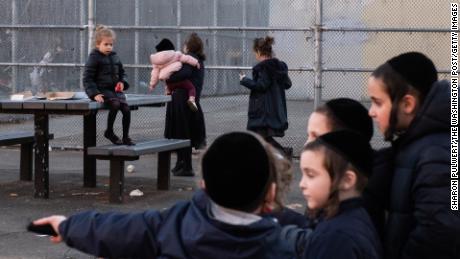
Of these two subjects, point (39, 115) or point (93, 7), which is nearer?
point (39, 115)

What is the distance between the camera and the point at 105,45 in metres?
9.95

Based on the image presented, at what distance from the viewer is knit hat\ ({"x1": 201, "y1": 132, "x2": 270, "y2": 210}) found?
3.10m

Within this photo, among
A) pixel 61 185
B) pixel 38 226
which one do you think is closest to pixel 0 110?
pixel 61 185

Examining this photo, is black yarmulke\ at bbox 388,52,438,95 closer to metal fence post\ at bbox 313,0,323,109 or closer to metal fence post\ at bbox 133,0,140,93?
metal fence post\ at bbox 313,0,323,109

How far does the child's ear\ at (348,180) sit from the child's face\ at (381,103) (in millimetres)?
268

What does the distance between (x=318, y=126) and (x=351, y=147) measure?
391mm

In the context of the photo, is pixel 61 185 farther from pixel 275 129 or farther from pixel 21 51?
pixel 21 51

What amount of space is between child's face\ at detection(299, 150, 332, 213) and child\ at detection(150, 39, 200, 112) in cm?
813

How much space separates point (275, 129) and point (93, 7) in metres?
4.07

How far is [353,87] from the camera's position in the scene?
15938 millimetres

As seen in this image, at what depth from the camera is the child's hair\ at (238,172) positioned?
3100mm

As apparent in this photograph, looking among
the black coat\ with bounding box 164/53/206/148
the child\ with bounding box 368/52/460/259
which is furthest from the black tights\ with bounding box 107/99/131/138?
the child\ with bounding box 368/52/460/259

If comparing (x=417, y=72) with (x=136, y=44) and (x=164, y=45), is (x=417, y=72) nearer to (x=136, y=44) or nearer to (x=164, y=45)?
(x=164, y=45)

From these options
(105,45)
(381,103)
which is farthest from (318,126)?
(105,45)
